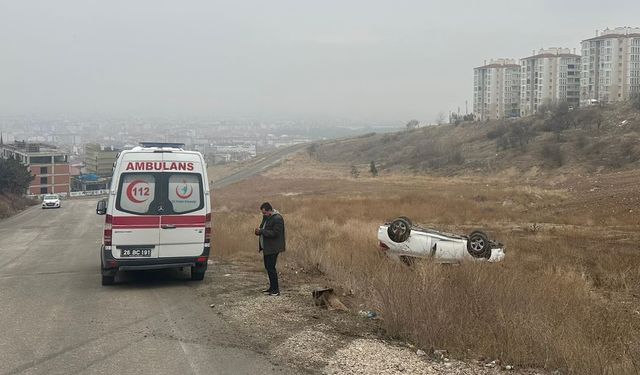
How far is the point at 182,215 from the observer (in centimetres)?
1066

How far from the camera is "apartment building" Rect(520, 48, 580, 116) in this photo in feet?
440

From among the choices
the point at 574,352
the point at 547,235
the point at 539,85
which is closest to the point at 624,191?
the point at 547,235

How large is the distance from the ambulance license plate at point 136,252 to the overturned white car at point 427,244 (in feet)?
18.7

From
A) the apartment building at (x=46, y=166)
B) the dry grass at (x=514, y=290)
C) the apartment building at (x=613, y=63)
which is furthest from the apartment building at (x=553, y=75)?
the dry grass at (x=514, y=290)

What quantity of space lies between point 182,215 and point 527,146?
7117 centimetres

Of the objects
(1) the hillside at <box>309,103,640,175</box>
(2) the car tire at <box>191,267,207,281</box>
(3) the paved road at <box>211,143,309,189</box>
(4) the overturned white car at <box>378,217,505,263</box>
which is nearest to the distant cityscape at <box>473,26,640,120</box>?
(1) the hillside at <box>309,103,640,175</box>

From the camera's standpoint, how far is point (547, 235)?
20.9 meters

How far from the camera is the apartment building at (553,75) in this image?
440 ft

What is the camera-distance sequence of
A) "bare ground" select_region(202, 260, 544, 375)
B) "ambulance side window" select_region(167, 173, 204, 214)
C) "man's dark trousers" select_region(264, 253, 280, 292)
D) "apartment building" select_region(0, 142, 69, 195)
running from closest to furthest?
"bare ground" select_region(202, 260, 544, 375) < "man's dark trousers" select_region(264, 253, 280, 292) < "ambulance side window" select_region(167, 173, 204, 214) < "apartment building" select_region(0, 142, 69, 195)

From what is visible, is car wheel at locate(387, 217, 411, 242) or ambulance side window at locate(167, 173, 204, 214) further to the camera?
car wheel at locate(387, 217, 411, 242)

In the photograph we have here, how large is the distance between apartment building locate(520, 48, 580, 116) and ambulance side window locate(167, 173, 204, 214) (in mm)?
132349

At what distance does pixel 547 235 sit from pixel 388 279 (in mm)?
14341

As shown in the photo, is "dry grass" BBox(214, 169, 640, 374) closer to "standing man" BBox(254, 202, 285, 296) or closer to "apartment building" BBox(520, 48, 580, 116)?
"standing man" BBox(254, 202, 285, 296)

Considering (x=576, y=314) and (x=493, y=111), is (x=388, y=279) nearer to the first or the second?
(x=576, y=314)
